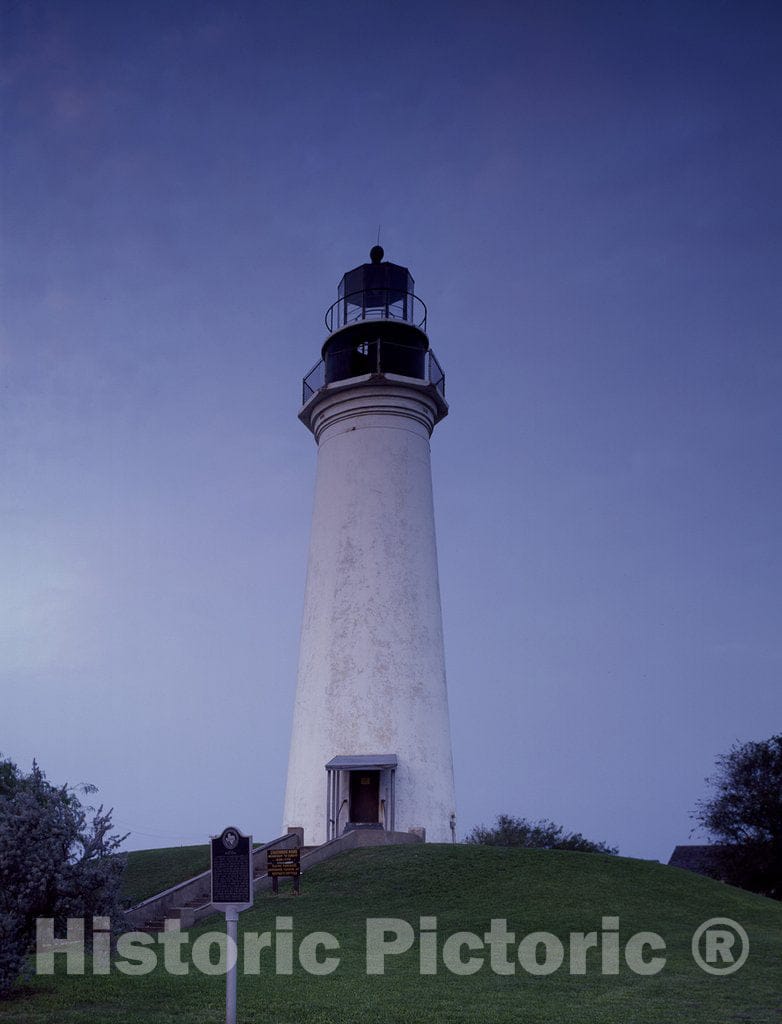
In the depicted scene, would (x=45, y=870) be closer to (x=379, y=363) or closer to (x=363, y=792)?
(x=363, y=792)

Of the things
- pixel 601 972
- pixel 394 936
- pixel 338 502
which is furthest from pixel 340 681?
pixel 601 972

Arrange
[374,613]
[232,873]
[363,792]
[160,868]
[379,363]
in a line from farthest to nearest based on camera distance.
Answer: [379,363] → [374,613] → [363,792] → [160,868] → [232,873]

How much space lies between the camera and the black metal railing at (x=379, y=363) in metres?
33.5

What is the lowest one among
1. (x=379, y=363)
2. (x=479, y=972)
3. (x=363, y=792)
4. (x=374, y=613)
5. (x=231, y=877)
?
(x=479, y=972)

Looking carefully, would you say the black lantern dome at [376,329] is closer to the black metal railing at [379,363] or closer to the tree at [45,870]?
the black metal railing at [379,363]

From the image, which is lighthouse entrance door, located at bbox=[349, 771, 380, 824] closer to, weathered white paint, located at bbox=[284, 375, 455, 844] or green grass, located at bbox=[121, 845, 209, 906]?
weathered white paint, located at bbox=[284, 375, 455, 844]

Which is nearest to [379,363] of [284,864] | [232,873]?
[284,864]

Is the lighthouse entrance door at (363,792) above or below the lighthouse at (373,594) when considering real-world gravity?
below

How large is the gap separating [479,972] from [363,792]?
1572cm

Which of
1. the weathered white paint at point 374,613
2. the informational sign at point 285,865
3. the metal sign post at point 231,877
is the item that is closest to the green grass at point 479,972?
the informational sign at point 285,865

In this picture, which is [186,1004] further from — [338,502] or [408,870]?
[338,502]

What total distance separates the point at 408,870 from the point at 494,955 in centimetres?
770

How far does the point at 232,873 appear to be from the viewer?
11.0 m

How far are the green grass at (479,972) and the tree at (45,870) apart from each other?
979 mm
